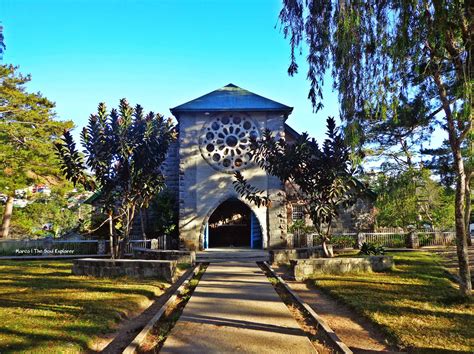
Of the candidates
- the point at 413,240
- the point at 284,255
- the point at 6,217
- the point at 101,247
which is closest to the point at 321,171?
the point at 284,255

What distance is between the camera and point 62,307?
727 cm

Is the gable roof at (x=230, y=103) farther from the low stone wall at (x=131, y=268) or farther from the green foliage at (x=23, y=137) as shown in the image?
the low stone wall at (x=131, y=268)

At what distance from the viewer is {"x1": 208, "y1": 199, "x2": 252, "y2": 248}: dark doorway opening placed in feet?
82.3

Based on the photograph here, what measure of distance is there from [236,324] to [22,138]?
23.3 meters

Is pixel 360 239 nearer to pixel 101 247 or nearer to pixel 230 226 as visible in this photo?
pixel 230 226

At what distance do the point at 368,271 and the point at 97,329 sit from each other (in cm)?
923

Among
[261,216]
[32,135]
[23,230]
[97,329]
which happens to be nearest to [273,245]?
[261,216]

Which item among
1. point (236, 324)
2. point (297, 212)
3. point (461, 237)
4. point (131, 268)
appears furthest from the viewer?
point (297, 212)

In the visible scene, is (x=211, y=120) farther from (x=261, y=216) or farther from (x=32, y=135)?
(x=32, y=135)

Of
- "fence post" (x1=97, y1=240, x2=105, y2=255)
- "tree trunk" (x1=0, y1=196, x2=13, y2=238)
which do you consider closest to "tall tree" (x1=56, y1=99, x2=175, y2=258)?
"fence post" (x1=97, y1=240, x2=105, y2=255)

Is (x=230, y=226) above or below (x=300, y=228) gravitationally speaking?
above

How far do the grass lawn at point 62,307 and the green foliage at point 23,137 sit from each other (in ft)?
46.4

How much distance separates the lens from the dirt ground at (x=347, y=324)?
534 cm

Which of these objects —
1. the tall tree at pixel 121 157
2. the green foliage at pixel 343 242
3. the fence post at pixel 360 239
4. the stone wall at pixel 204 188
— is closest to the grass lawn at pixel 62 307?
the tall tree at pixel 121 157
